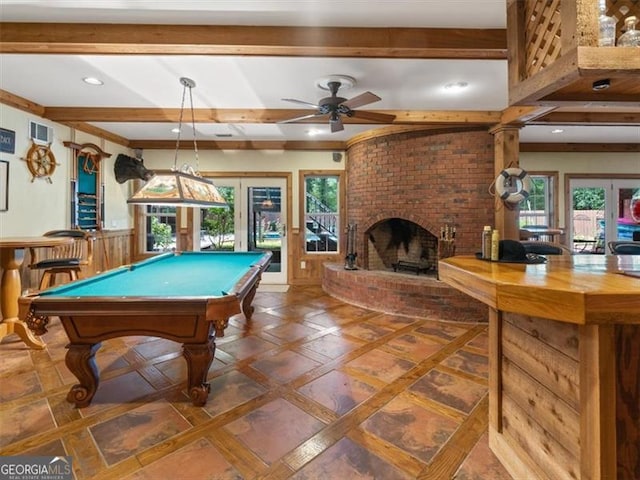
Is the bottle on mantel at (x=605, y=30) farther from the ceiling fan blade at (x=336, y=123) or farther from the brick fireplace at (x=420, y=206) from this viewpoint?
the brick fireplace at (x=420, y=206)

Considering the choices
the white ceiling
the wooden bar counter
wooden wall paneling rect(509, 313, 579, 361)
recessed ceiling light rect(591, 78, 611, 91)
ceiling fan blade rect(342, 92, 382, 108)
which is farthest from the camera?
ceiling fan blade rect(342, 92, 382, 108)

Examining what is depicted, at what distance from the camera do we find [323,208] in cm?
593

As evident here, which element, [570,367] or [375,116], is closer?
[570,367]

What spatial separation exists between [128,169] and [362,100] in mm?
4431

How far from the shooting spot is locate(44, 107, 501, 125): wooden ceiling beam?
3928 mm

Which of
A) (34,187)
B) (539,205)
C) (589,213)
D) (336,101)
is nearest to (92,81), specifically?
(34,187)

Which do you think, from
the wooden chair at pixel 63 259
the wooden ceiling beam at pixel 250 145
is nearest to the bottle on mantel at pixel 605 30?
the wooden ceiling beam at pixel 250 145

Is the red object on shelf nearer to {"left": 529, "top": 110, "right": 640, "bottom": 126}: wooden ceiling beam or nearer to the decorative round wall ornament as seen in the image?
the decorative round wall ornament

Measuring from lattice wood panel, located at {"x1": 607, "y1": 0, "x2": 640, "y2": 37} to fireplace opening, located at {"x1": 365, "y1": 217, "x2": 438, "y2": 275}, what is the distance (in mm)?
3477

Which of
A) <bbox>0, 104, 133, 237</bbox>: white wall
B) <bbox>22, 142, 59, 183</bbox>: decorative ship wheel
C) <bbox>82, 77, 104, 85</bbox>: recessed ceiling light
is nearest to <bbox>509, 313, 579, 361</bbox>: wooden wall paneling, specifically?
<bbox>82, 77, 104, 85</bbox>: recessed ceiling light

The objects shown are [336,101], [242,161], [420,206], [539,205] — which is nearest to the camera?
[336,101]

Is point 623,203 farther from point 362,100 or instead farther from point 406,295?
point 362,100

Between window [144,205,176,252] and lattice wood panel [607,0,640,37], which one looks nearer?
lattice wood panel [607,0,640,37]

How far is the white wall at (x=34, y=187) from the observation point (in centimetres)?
352
